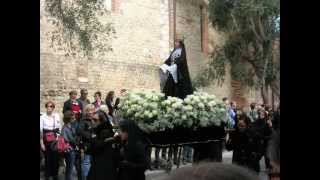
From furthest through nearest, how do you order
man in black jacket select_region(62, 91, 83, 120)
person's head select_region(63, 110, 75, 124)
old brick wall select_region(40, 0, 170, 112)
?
1. old brick wall select_region(40, 0, 170, 112)
2. man in black jacket select_region(62, 91, 83, 120)
3. person's head select_region(63, 110, 75, 124)

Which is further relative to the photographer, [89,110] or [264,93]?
[264,93]

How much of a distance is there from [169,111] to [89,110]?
1602 millimetres

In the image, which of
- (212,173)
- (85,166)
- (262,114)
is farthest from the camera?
(262,114)

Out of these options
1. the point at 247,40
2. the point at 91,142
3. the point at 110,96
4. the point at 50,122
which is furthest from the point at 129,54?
the point at 91,142

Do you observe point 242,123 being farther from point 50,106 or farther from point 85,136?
point 50,106

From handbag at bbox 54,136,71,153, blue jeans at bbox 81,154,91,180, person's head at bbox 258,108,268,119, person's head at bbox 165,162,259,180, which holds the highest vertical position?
person's head at bbox 165,162,259,180

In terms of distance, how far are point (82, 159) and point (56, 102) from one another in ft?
4.35

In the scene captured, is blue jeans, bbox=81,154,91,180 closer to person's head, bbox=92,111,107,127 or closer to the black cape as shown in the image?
person's head, bbox=92,111,107,127

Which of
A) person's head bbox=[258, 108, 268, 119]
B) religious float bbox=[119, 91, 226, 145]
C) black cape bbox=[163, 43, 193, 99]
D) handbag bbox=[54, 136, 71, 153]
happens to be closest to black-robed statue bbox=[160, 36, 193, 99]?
black cape bbox=[163, 43, 193, 99]

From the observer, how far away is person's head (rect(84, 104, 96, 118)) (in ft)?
20.8

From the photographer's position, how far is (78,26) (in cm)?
794

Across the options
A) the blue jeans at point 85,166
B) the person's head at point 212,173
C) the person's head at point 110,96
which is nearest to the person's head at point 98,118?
the blue jeans at point 85,166

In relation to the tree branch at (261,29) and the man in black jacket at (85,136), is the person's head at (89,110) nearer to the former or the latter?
the man in black jacket at (85,136)

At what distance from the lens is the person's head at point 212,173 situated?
84 cm
